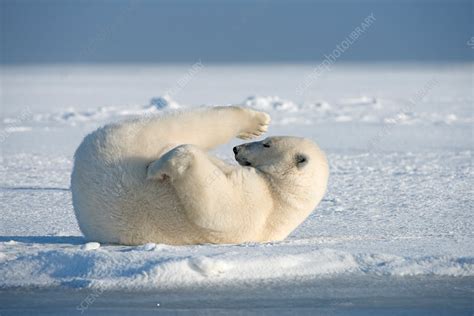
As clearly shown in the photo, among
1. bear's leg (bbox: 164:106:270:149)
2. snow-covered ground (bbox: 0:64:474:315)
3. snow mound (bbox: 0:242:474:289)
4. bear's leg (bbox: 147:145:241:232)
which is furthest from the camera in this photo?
bear's leg (bbox: 164:106:270:149)

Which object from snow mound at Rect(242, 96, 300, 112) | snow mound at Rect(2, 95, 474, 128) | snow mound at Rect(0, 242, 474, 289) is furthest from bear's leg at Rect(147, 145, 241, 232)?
snow mound at Rect(242, 96, 300, 112)

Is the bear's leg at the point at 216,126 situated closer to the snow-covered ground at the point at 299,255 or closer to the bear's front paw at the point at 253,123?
the bear's front paw at the point at 253,123

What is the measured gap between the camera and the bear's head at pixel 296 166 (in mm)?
4727

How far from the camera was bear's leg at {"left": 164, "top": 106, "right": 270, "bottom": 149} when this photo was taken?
4.83m

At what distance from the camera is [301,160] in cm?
474

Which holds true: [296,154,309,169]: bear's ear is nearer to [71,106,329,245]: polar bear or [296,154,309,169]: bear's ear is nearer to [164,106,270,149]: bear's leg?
[71,106,329,245]: polar bear

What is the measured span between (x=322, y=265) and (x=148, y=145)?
1.15m

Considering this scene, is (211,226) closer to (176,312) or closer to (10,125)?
(176,312)

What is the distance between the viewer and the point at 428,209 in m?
6.31

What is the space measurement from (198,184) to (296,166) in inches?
26.0

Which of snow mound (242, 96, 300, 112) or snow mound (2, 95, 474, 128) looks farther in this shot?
snow mound (242, 96, 300, 112)

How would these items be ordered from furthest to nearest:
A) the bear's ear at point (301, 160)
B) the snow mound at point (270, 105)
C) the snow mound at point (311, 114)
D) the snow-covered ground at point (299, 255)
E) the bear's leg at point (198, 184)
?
the snow mound at point (270, 105) → the snow mound at point (311, 114) → the bear's ear at point (301, 160) → the bear's leg at point (198, 184) → the snow-covered ground at point (299, 255)

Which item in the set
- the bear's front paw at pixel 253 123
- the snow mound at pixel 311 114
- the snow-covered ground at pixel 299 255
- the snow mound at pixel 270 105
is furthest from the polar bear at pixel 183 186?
the snow mound at pixel 270 105

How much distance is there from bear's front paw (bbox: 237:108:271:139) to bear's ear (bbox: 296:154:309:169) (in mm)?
523
